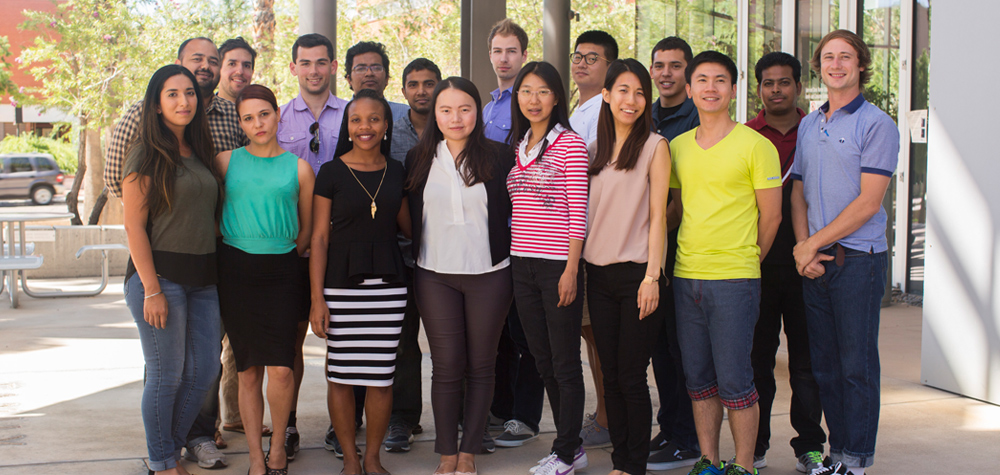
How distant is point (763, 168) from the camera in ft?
10.0

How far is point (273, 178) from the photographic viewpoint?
11.0 ft

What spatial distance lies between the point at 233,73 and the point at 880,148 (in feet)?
10.1

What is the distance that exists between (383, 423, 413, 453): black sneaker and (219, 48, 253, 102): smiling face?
1.88 metres

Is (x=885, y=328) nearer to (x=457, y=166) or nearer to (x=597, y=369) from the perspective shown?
(x=597, y=369)

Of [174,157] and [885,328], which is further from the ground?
[174,157]

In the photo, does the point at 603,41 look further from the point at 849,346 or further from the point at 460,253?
the point at 849,346

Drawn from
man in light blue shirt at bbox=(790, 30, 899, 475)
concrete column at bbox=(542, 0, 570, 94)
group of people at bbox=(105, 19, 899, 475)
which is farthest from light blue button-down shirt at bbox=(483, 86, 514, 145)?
concrete column at bbox=(542, 0, 570, 94)

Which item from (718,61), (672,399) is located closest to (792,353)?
(672,399)

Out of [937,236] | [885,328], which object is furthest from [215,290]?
[885,328]

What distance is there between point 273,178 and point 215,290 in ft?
1.77

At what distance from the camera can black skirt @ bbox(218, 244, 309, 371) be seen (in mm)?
3346

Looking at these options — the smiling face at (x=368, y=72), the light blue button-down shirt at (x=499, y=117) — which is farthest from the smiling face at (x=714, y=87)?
the smiling face at (x=368, y=72)

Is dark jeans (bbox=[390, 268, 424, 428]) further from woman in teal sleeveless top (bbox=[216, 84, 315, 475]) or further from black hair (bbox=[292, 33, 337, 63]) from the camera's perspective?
black hair (bbox=[292, 33, 337, 63])

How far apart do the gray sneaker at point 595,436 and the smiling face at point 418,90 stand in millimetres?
1809
